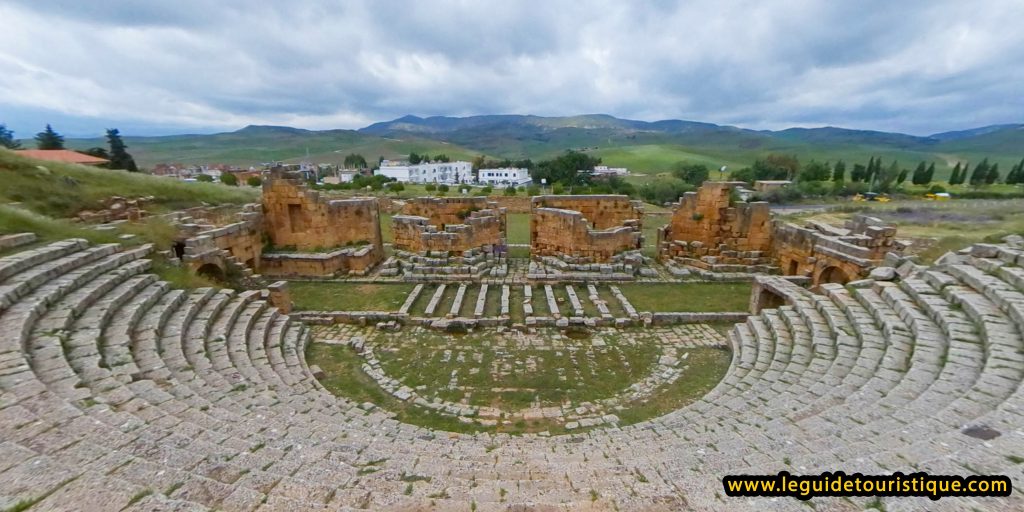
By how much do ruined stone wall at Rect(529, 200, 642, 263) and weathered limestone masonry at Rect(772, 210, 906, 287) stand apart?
555cm

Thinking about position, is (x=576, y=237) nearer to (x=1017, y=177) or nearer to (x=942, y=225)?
(x=942, y=225)

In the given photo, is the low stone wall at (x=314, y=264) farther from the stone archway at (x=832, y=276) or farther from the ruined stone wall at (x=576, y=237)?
the stone archway at (x=832, y=276)

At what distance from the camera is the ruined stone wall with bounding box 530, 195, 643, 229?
19578mm

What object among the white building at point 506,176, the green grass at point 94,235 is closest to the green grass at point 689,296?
the green grass at point 94,235

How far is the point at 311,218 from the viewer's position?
17859 mm

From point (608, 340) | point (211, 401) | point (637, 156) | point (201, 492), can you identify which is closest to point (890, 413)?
point (608, 340)

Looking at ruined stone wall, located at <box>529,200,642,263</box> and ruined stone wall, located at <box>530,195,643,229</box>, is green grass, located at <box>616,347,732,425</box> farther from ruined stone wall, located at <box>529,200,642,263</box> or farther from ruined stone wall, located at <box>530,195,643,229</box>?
ruined stone wall, located at <box>530,195,643,229</box>

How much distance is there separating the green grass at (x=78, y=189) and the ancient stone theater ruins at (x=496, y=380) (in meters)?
5.18

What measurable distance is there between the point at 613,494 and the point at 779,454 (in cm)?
216

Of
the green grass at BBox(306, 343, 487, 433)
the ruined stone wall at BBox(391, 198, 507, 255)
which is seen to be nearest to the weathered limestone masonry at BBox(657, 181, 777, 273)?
the ruined stone wall at BBox(391, 198, 507, 255)

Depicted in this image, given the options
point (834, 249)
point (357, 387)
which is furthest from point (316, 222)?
point (834, 249)

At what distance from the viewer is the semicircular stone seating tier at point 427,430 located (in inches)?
150

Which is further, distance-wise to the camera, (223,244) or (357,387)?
(223,244)

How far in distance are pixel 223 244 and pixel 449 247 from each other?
7.98 m
